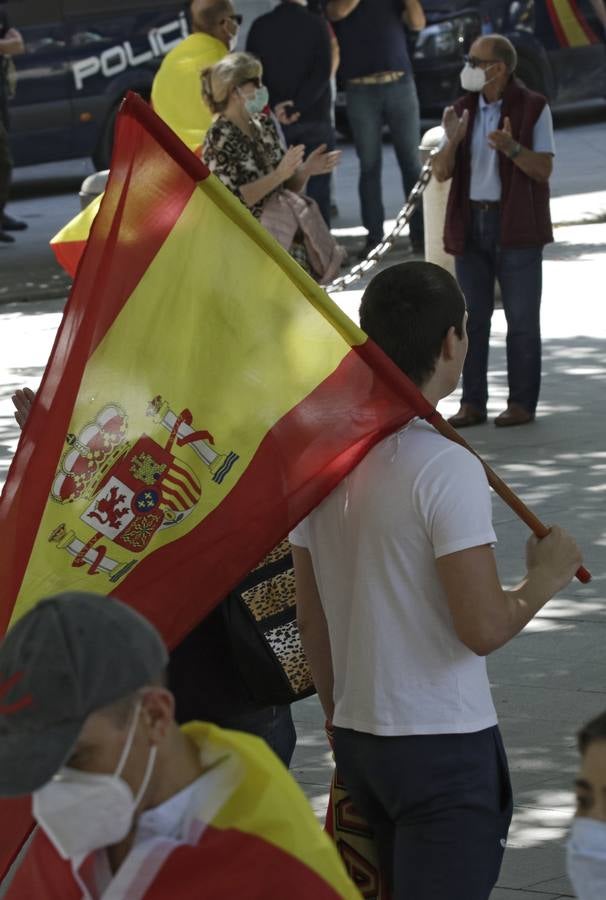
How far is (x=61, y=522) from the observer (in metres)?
4.18

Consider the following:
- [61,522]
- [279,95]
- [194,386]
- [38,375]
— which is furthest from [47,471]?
[279,95]

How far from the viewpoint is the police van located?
18.8 metres

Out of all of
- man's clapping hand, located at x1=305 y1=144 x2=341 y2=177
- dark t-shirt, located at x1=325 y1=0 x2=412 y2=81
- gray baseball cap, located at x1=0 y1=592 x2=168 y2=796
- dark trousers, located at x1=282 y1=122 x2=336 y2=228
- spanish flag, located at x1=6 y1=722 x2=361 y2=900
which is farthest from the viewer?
dark t-shirt, located at x1=325 y1=0 x2=412 y2=81

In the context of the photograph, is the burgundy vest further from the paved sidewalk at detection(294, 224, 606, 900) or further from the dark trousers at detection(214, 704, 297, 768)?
the dark trousers at detection(214, 704, 297, 768)

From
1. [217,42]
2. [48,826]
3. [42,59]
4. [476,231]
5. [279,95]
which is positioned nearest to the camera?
[48,826]

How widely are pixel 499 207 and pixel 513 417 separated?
112 centimetres

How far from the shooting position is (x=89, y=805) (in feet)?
7.97

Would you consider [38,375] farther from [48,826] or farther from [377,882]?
[48,826]

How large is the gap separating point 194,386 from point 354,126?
1218 centimetres

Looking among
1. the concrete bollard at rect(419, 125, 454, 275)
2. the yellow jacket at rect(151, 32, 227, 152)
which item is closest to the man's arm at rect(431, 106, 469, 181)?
the yellow jacket at rect(151, 32, 227, 152)

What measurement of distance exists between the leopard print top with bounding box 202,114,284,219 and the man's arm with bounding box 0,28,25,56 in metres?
8.60

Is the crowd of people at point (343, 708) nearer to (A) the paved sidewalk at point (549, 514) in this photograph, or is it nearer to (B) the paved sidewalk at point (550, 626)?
(B) the paved sidewalk at point (550, 626)

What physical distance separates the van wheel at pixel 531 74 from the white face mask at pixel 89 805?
1904 cm

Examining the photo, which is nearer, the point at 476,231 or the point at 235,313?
the point at 235,313
